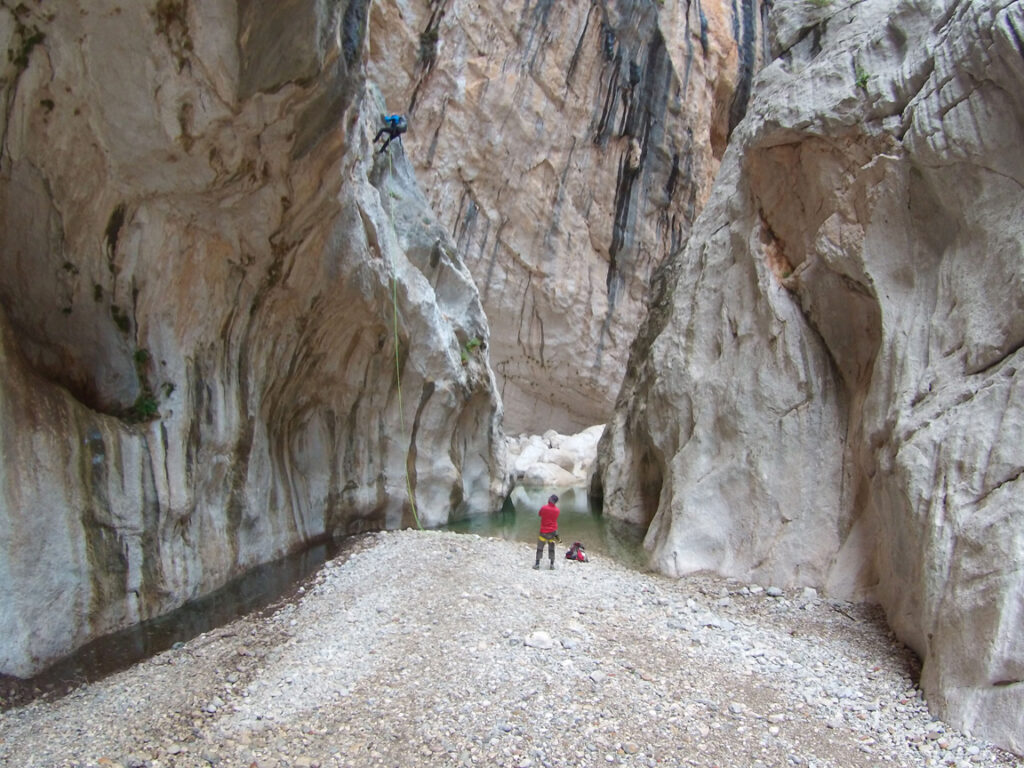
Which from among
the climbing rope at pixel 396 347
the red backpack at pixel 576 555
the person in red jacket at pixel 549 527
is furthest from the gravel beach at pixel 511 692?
the climbing rope at pixel 396 347

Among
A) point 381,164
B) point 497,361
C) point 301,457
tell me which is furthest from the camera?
point 497,361

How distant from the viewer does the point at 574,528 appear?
1551cm

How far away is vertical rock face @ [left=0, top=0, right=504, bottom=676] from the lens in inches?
246

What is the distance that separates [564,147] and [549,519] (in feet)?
72.6

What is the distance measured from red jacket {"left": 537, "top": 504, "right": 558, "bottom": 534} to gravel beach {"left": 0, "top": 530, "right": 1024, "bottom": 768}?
150 cm

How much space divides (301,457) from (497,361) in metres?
18.9

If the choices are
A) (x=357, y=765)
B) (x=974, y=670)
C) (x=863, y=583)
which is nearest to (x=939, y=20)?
(x=863, y=583)

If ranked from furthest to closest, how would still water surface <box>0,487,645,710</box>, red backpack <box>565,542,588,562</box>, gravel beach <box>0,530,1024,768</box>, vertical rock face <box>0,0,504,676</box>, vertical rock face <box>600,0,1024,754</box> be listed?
1. red backpack <box>565,542,588,562</box>
2. vertical rock face <box>0,0,504,676</box>
3. still water surface <box>0,487,645,710</box>
4. vertical rock face <box>600,0,1024,754</box>
5. gravel beach <box>0,530,1024,768</box>

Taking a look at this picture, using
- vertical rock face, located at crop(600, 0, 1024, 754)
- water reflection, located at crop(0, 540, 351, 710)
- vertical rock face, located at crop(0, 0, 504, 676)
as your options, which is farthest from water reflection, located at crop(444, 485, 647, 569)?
vertical rock face, located at crop(0, 0, 504, 676)

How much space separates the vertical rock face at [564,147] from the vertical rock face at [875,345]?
1550 centimetres

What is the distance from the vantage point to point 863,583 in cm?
784

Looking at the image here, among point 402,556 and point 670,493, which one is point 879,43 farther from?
point 402,556

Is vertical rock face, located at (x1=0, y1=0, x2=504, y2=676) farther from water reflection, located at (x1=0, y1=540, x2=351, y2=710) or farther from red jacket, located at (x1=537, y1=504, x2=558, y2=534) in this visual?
red jacket, located at (x1=537, y1=504, x2=558, y2=534)

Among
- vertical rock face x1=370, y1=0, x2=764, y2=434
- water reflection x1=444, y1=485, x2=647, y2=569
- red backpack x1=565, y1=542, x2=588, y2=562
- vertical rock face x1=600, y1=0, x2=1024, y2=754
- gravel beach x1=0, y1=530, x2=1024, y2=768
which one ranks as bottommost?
water reflection x1=444, y1=485, x2=647, y2=569
